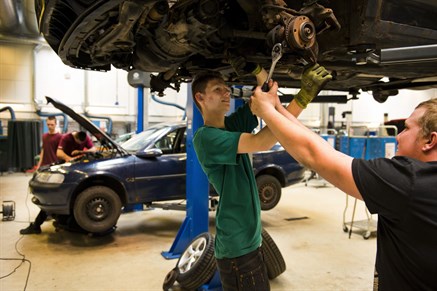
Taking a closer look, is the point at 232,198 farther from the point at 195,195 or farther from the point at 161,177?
the point at 161,177

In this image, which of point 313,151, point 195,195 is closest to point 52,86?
point 195,195

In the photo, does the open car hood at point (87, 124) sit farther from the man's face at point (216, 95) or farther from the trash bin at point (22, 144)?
the trash bin at point (22, 144)

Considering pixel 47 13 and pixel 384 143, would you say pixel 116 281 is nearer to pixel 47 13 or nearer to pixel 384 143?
pixel 47 13

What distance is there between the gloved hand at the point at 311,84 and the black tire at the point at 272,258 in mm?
1983

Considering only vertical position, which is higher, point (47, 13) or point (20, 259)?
point (47, 13)

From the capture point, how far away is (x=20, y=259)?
377cm

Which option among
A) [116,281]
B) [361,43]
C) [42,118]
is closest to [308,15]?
[361,43]

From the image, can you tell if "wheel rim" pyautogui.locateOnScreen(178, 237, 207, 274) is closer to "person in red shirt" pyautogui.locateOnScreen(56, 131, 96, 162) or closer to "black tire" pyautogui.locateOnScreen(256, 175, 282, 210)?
"black tire" pyautogui.locateOnScreen(256, 175, 282, 210)

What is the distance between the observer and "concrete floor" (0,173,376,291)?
325 cm

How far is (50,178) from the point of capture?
13.9 ft

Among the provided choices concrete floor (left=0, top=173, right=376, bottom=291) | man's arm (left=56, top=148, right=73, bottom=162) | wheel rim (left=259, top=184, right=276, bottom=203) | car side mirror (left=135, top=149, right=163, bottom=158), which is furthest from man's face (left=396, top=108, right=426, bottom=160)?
man's arm (left=56, top=148, right=73, bottom=162)

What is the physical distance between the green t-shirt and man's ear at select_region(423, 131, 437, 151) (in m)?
0.78

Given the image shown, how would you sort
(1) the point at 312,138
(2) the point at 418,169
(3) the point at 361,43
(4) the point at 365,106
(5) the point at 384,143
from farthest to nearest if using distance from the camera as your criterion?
(4) the point at 365,106 → (5) the point at 384,143 → (3) the point at 361,43 → (1) the point at 312,138 → (2) the point at 418,169

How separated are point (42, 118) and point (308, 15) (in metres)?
12.1
